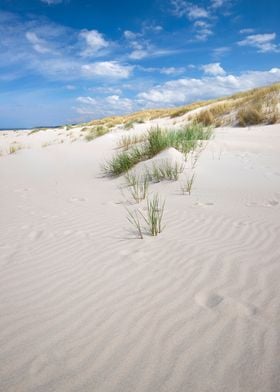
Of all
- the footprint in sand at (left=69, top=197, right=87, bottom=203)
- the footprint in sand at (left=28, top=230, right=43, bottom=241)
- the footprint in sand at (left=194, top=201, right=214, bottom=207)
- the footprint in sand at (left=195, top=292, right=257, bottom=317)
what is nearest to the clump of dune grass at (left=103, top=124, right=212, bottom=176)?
the footprint in sand at (left=69, top=197, right=87, bottom=203)

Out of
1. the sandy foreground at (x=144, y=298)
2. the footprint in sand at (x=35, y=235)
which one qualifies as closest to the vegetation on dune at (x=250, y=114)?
the sandy foreground at (x=144, y=298)

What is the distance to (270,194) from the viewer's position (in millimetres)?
4070

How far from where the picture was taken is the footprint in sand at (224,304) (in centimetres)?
171

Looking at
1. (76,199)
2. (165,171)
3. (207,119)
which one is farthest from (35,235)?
(207,119)

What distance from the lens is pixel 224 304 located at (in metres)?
1.79

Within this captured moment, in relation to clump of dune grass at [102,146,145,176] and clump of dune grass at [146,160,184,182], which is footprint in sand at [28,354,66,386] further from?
clump of dune grass at [102,146,145,176]

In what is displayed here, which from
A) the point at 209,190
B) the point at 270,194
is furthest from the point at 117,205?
the point at 270,194

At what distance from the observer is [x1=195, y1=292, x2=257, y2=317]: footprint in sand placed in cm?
171

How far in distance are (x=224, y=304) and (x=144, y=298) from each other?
53cm

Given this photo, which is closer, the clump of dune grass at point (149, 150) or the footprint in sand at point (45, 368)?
the footprint in sand at point (45, 368)

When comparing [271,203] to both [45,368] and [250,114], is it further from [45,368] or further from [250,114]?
[250,114]

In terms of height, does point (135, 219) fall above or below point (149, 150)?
below

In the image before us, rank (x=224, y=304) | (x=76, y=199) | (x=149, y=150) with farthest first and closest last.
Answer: (x=149, y=150)
(x=76, y=199)
(x=224, y=304)

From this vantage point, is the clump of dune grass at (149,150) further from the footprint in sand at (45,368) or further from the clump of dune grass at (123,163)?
the footprint in sand at (45,368)
